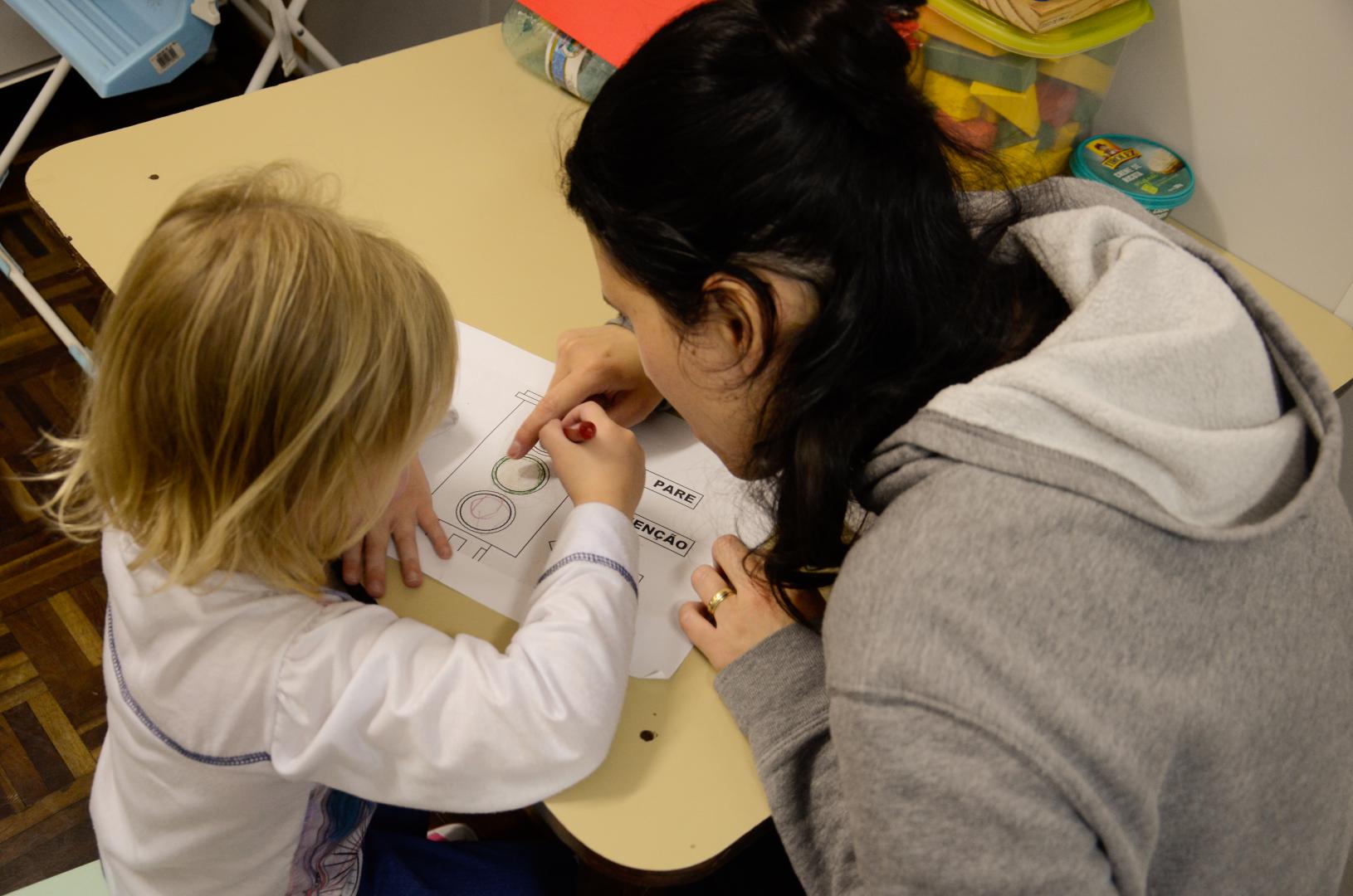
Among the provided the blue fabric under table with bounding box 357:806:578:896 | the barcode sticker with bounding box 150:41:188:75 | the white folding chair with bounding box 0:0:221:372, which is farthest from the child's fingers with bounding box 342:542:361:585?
the barcode sticker with bounding box 150:41:188:75

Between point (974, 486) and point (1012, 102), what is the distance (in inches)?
23.1

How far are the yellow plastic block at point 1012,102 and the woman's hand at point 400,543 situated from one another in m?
0.64

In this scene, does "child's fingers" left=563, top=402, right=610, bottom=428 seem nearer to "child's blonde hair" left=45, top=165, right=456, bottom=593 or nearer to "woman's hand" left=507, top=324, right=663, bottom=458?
"woman's hand" left=507, top=324, right=663, bottom=458

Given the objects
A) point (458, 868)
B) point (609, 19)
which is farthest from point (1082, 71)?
point (458, 868)

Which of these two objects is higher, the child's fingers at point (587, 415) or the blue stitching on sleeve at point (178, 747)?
the child's fingers at point (587, 415)

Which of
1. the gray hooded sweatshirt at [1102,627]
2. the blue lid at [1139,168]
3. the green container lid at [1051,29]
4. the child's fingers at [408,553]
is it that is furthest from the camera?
the blue lid at [1139,168]

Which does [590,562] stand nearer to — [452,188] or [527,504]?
[527,504]

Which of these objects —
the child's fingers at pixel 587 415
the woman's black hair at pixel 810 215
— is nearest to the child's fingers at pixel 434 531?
the child's fingers at pixel 587 415

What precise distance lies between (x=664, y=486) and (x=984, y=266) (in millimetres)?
294

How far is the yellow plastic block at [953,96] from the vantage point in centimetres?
99

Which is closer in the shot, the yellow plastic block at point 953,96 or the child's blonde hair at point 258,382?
the child's blonde hair at point 258,382

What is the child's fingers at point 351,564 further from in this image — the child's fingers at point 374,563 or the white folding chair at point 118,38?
the white folding chair at point 118,38

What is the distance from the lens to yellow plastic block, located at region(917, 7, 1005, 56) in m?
0.96

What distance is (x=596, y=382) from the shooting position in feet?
2.68
